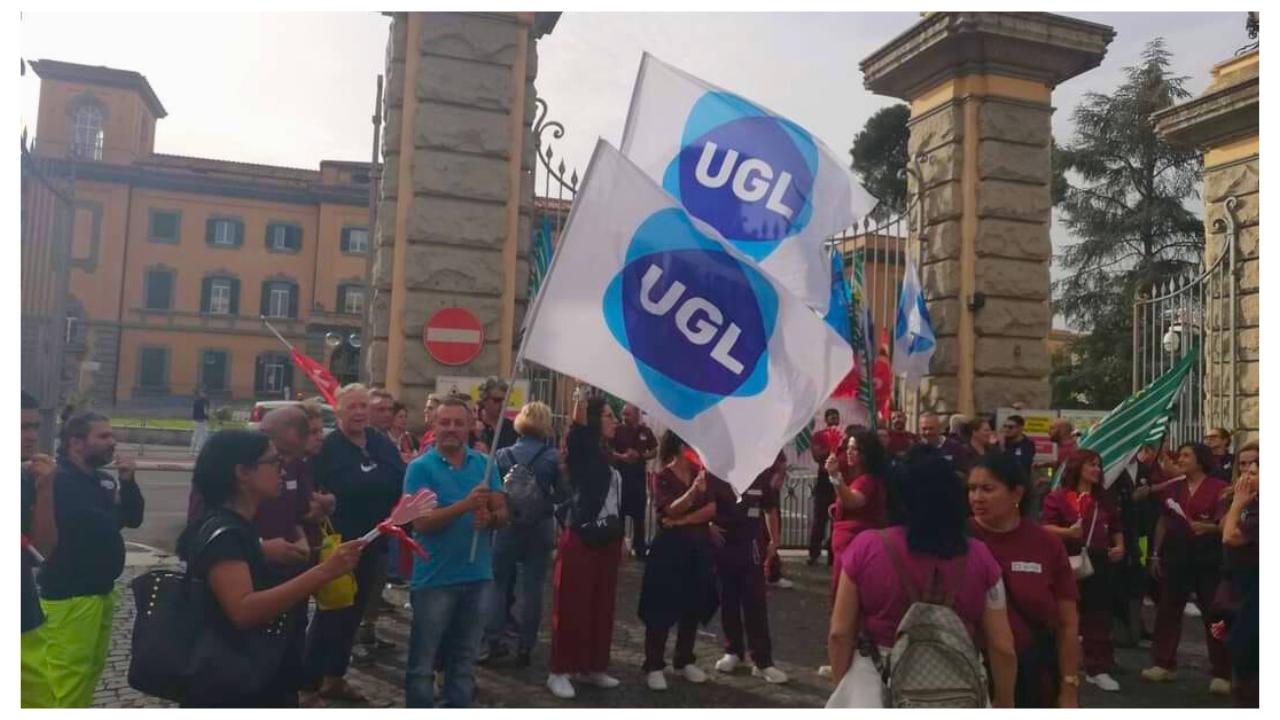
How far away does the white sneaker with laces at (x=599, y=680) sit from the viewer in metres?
6.34

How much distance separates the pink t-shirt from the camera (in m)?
3.51

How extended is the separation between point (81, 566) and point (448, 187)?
5.21 meters

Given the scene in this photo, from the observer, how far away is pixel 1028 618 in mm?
3961

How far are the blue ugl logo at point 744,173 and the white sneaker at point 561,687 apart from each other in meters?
2.78

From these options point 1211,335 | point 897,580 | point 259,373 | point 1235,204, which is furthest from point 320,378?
point 259,373

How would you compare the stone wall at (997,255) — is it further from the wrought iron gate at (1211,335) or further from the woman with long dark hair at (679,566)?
the woman with long dark hair at (679,566)

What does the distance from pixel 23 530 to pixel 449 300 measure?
4.94 m

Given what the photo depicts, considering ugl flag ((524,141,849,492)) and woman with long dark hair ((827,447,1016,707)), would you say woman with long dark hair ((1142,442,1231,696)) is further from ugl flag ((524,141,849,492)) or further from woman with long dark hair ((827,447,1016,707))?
woman with long dark hair ((827,447,1016,707))

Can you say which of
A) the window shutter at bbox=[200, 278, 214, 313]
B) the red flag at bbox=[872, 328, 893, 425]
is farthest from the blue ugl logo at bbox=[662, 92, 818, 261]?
the window shutter at bbox=[200, 278, 214, 313]

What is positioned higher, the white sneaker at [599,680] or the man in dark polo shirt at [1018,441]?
the man in dark polo shirt at [1018,441]

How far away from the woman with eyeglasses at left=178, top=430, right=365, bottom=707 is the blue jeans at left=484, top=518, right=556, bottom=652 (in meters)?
3.06

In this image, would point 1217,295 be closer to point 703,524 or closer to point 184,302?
point 703,524

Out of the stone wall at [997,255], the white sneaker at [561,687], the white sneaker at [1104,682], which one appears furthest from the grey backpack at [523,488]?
the stone wall at [997,255]

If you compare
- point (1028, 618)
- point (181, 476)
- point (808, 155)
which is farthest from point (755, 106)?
point (181, 476)
